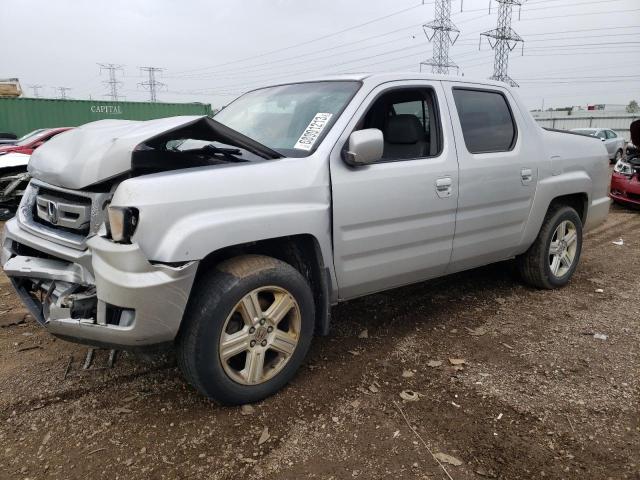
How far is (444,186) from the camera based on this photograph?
3418 millimetres

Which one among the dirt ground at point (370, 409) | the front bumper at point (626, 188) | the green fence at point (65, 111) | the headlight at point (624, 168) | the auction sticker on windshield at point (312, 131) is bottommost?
the dirt ground at point (370, 409)

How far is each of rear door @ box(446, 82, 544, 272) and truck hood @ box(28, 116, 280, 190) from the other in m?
1.55

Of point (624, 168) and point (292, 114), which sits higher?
point (292, 114)

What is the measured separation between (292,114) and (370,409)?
6.35ft

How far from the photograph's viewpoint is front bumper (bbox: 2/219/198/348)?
2293 mm

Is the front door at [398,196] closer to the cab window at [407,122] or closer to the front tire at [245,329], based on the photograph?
the cab window at [407,122]

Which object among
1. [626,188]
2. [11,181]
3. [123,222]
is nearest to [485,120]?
[123,222]

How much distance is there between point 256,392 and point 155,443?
57cm

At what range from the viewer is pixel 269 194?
2654 millimetres

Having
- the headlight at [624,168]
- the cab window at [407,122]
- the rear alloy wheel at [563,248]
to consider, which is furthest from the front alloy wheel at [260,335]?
the headlight at [624,168]

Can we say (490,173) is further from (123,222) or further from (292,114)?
(123,222)

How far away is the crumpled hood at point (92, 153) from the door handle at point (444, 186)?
5.38ft

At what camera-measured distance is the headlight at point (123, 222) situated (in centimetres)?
230

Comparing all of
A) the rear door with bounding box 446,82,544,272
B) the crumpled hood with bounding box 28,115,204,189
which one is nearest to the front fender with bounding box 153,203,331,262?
the crumpled hood with bounding box 28,115,204,189
